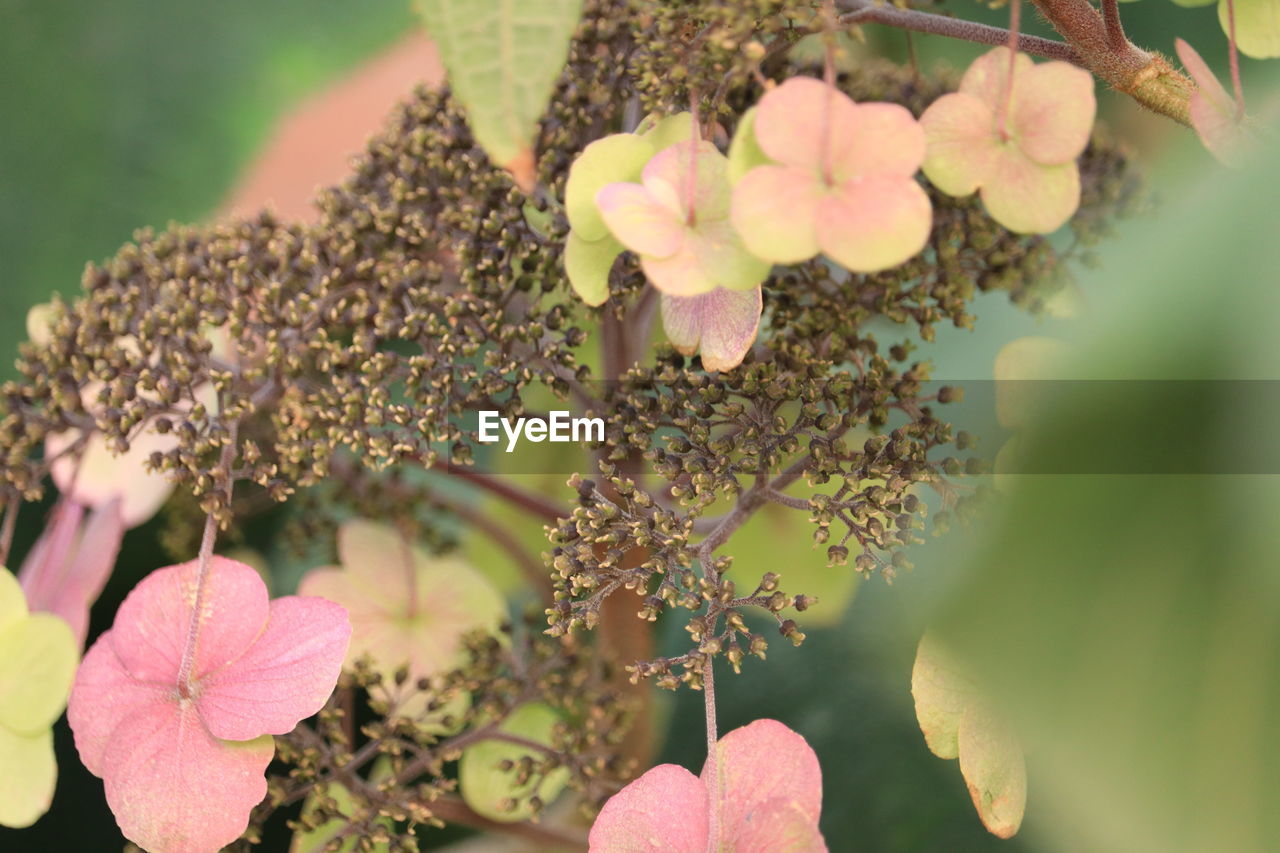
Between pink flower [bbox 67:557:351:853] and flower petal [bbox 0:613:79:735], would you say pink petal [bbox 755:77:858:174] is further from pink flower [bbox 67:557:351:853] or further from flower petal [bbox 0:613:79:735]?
flower petal [bbox 0:613:79:735]

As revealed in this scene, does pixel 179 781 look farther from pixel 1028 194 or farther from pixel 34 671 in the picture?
pixel 1028 194

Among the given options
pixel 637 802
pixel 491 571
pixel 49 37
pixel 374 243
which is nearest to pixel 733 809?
pixel 637 802

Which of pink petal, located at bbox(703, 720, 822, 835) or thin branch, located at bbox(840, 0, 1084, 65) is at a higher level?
thin branch, located at bbox(840, 0, 1084, 65)

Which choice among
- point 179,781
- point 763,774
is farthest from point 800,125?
point 179,781

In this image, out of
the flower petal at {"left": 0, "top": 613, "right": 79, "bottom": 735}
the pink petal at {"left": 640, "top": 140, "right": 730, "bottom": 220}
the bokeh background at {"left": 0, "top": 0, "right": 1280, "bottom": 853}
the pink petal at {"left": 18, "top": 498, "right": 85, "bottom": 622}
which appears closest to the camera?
the bokeh background at {"left": 0, "top": 0, "right": 1280, "bottom": 853}

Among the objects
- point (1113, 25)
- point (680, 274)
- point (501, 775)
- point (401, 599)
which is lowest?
point (501, 775)

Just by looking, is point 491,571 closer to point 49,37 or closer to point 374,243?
point 374,243

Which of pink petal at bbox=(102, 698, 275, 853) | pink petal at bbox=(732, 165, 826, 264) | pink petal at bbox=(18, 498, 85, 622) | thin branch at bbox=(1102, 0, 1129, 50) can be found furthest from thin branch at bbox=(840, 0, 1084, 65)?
pink petal at bbox=(18, 498, 85, 622)
